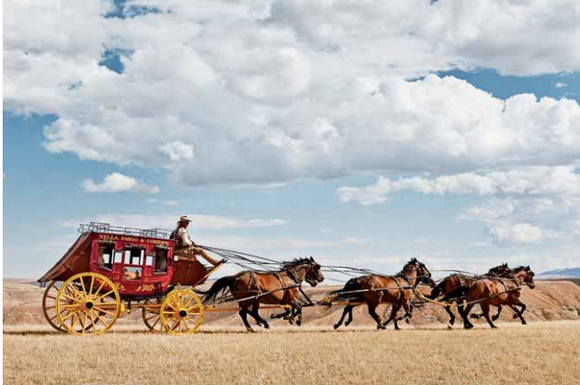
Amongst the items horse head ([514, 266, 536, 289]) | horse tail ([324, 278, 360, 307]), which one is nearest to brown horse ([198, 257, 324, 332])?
horse tail ([324, 278, 360, 307])

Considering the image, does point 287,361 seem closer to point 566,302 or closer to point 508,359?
point 508,359

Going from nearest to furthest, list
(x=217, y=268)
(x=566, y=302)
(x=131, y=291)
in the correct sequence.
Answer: (x=131, y=291) < (x=217, y=268) < (x=566, y=302)

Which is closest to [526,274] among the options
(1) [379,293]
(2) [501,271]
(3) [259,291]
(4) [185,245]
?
(2) [501,271]

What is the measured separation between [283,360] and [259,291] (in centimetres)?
593

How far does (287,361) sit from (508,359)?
19.7 feet

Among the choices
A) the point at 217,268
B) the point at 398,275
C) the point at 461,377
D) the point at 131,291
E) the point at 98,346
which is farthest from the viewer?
the point at 398,275

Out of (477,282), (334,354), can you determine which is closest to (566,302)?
(477,282)

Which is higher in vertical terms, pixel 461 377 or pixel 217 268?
pixel 217 268

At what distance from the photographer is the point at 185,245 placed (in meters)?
22.7

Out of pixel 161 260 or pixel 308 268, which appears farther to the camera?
pixel 308 268

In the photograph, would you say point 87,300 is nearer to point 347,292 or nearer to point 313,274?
point 313,274

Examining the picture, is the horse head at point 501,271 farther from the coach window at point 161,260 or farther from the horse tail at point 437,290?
the coach window at point 161,260

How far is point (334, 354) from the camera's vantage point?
708 inches

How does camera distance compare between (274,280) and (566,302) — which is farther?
(566,302)
